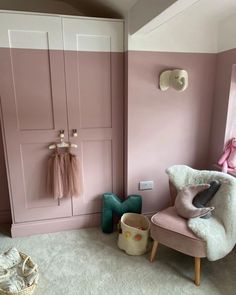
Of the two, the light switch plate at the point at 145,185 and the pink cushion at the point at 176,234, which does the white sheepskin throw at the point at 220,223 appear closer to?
the pink cushion at the point at 176,234

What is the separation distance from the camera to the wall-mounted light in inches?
82.3

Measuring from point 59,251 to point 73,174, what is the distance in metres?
0.70

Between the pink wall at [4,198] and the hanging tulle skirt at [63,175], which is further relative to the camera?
the pink wall at [4,198]

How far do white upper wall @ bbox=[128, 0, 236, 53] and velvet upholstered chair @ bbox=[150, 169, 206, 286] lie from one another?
4.97 feet

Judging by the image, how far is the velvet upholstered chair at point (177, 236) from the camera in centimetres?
170

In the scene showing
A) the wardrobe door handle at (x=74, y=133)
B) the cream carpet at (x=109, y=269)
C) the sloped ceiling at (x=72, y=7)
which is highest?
the sloped ceiling at (x=72, y=7)

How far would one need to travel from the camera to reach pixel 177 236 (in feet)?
5.77

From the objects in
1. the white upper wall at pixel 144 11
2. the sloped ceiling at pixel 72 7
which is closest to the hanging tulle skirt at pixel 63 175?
the white upper wall at pixel 144 11

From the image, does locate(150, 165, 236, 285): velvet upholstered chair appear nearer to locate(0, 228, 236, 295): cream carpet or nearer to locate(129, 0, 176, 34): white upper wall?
locate(0, 228, 236, 295): cream carpet

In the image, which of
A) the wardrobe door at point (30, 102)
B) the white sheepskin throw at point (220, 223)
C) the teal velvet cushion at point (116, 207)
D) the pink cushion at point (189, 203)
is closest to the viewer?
the white sheepskin throw at point (220, 223)

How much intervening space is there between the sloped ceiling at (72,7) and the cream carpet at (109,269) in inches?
85.0

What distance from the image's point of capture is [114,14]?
2285mm

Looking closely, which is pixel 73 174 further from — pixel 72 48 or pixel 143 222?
pixel 72 48

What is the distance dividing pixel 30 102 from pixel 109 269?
158 centimetres
